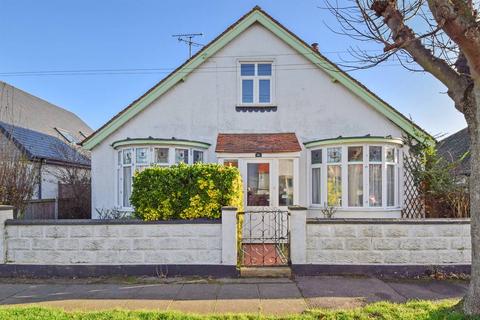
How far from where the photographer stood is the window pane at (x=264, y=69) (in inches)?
462

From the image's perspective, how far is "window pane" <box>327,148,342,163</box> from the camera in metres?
10.8

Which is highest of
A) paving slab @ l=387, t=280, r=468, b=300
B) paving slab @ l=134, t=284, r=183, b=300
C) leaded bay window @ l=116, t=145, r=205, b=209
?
leaded bay window @ l=116, t=145, r=205, b=209

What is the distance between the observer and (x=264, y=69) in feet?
38.7

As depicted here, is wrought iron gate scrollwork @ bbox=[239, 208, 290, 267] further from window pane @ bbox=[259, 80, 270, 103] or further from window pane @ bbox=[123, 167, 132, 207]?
window pane @ bbox=[123, 167, 132, 207]

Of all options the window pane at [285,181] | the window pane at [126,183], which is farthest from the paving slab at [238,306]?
the window pane at [126,183]

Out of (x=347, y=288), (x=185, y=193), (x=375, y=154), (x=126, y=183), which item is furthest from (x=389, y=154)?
(x=126, y=183)

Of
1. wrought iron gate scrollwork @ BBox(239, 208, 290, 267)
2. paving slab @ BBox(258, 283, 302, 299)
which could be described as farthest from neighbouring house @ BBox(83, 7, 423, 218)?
paving slab @ BBox(258, 283, 302, 299)

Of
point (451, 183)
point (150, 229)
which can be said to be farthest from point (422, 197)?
point (150, 229)

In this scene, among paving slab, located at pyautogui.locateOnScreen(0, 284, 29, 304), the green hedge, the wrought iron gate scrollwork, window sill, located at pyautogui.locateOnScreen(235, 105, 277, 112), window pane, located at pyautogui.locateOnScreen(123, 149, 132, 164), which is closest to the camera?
paving slab, located at pyautogui.locateOnScreen(0, 284, 29, 304)

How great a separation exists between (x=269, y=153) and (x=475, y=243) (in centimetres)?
638

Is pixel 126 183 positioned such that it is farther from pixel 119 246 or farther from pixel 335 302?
pixel 335 302

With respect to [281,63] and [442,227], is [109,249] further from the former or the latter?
[281,63]

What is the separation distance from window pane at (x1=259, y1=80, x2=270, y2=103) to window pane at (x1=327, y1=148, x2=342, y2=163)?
2814 millimetres

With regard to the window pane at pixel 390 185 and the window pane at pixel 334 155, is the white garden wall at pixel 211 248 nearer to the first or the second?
the window pane at pixel 390 185
